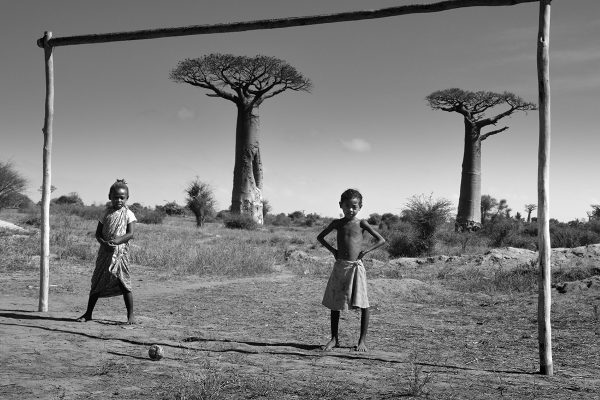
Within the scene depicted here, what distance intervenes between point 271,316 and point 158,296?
2.11m

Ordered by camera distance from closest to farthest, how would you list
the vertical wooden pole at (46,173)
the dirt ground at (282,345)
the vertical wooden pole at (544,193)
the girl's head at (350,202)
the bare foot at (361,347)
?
the dirt ground at (282,345) < the vertical wooden pole at (544,193) < the bare foot at (361,347) < the girl's head at (350,202) < the vertical wooden pole at (46,173)

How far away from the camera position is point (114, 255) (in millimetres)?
5848

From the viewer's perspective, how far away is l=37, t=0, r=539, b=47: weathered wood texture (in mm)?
5023

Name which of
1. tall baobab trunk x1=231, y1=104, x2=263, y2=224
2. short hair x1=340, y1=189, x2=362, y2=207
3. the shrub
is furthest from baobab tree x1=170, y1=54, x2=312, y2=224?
short hair x1=340, y1=189, x2=362, y2=207

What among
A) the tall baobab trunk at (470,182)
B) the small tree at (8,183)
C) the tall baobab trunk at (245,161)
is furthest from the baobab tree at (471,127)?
the small tree at (8,183)

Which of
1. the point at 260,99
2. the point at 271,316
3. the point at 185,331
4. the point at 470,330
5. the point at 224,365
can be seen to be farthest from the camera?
the point at 260,99

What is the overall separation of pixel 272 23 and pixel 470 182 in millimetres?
22357

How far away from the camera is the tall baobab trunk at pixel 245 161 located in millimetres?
26141

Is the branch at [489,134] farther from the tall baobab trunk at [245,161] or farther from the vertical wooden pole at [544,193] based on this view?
the vertical wooden pole at [544,193]

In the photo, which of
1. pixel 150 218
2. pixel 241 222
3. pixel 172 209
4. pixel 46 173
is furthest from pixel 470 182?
pixel 46 173

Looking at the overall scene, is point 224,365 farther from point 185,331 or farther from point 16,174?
point 16,174

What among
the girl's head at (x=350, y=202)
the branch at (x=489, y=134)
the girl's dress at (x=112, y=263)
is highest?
the branch at (x=489, y=134)

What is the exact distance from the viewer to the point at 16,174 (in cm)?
2419

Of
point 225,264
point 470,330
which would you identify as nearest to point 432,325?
point 470,330
